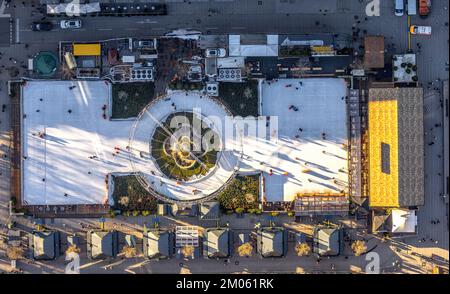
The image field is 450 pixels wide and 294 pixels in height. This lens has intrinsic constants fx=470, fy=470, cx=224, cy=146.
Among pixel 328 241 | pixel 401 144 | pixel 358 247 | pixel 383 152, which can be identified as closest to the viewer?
pixel 401 144

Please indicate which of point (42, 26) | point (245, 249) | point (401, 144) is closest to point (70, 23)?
point (42, 26)

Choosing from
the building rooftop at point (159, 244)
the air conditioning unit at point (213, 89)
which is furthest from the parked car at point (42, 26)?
the building rooftop at point (159, 244)

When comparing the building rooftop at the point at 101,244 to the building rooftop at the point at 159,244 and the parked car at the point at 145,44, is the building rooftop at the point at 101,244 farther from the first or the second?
the parked car at the point at 145,44

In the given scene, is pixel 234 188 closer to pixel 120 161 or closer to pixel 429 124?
pixel 120 161

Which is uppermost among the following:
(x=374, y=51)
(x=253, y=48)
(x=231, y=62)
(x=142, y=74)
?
(x=253, y=48)

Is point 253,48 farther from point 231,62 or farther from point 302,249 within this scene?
point 302,249
